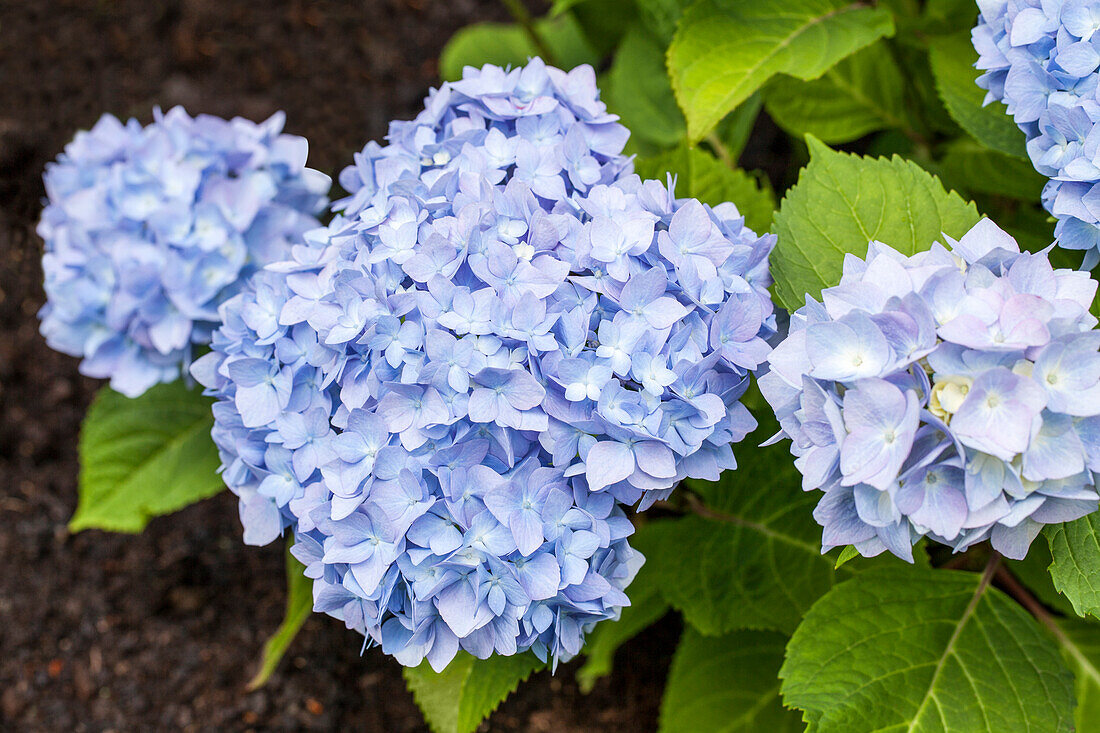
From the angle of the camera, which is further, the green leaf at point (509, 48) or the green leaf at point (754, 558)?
the green leaf at point (509, 48)

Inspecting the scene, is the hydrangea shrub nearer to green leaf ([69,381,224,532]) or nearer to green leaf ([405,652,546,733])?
green leaf ([405,652,546,733])

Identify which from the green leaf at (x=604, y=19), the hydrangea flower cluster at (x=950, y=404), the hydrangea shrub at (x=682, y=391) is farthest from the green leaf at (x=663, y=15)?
the hydrangea flower cluster at (x=950, y=404)

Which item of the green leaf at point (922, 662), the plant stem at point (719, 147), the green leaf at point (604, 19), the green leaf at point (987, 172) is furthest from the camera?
the green leaf at point (604, 19)

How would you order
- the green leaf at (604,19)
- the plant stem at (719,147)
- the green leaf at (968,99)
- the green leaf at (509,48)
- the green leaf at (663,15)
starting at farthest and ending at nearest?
the green leaf at (509,48) < the green leaf at (604,19) < the plant stem at (719,147) < the green leaf at (663,15) < the green leaf at (968,99)

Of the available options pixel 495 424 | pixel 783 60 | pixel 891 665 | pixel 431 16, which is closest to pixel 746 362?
pixel 495 424

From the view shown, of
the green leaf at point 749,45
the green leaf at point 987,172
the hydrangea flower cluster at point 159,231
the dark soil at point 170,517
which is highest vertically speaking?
the green leaf at point 749,45

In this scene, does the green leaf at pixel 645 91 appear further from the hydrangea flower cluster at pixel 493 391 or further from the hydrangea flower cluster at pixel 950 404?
the hydrangea flower cluster at pixel 950 404

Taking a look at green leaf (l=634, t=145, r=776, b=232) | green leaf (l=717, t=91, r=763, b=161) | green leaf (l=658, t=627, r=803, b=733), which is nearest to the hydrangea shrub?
green leaf (l=634, t=145, r=776, b=232)
